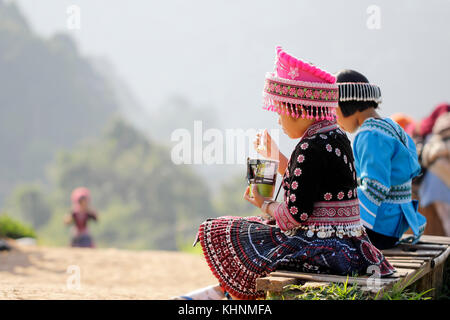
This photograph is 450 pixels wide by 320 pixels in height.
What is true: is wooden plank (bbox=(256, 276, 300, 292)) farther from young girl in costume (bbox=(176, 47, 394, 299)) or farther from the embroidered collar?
the embroidered collar

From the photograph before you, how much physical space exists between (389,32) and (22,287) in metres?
20.1

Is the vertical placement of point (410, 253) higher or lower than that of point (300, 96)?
lower

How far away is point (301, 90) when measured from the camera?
2.84 metres

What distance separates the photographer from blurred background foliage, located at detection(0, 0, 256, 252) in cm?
4956

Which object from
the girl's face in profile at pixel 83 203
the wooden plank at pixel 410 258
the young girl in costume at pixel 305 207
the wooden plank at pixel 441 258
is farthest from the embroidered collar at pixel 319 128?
the girl's face in profile at pixel 83 203

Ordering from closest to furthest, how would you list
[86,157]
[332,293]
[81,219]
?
[332,293] < [81,219] < [86,157]

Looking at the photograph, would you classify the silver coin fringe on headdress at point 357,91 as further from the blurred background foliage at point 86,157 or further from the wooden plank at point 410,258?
the blurred background foliage at point 86,157

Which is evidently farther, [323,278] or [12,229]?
[12,229]

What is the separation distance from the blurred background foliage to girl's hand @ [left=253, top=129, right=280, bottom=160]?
28.1 ft

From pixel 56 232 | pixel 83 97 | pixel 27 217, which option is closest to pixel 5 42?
pixel 83 97

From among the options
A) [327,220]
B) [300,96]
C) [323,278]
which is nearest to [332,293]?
[323,278]

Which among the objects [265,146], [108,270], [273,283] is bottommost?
[108,270]

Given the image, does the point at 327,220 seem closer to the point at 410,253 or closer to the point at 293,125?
the point at 293,125

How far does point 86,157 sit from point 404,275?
56.1 meters
